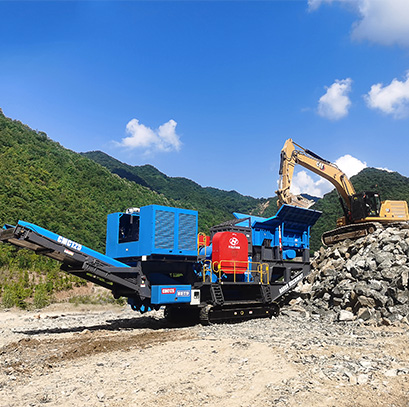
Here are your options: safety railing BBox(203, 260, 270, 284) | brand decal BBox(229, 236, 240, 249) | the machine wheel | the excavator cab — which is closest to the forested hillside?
the excavator cab

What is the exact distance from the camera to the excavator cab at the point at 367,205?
19.7 metres

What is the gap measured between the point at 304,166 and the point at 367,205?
11.9 ft

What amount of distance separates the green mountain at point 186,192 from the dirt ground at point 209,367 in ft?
205

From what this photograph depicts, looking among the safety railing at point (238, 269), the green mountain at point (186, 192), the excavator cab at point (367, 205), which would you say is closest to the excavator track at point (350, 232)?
the excavator cab at point (367, 205)

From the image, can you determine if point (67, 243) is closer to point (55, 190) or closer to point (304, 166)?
point (304, 166)

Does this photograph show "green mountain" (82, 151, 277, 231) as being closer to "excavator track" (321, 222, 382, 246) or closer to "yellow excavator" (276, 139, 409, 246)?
"yellow excavator" (276, 139, 409, 246)

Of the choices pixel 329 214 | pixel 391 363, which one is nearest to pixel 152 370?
pixel 391 363

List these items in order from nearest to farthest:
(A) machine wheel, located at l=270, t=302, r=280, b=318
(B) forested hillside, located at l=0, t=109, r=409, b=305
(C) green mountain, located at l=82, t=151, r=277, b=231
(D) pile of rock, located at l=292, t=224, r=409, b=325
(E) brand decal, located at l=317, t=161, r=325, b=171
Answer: (D) pile of rock, located at l=292, t=224, r=409, b=325 → (A) machine wheel, located at l=270, t=302, r=280, b=318 → (E) brand decal, located at l=317, t=161, r=325, b=171 → (B) forested hillside, located at l=0, t=109, r=409, b=305 → (C) green mountain, located at l=82, t=151, r=277, b=231

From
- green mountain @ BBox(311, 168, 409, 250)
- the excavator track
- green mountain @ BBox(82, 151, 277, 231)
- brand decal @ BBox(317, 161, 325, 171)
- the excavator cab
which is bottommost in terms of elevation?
the excavator track

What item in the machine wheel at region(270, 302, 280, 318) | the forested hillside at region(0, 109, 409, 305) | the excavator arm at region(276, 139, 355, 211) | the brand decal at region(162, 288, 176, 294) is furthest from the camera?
the forested hillside at region(0, 109, 409, 305)

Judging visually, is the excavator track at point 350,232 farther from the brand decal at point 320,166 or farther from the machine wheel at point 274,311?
the machine wheel at point 274,311

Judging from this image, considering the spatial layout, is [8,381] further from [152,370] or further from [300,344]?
[300,344]

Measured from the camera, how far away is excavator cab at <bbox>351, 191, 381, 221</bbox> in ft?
64.5

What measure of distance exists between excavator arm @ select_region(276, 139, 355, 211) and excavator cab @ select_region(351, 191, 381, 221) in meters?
0.90
